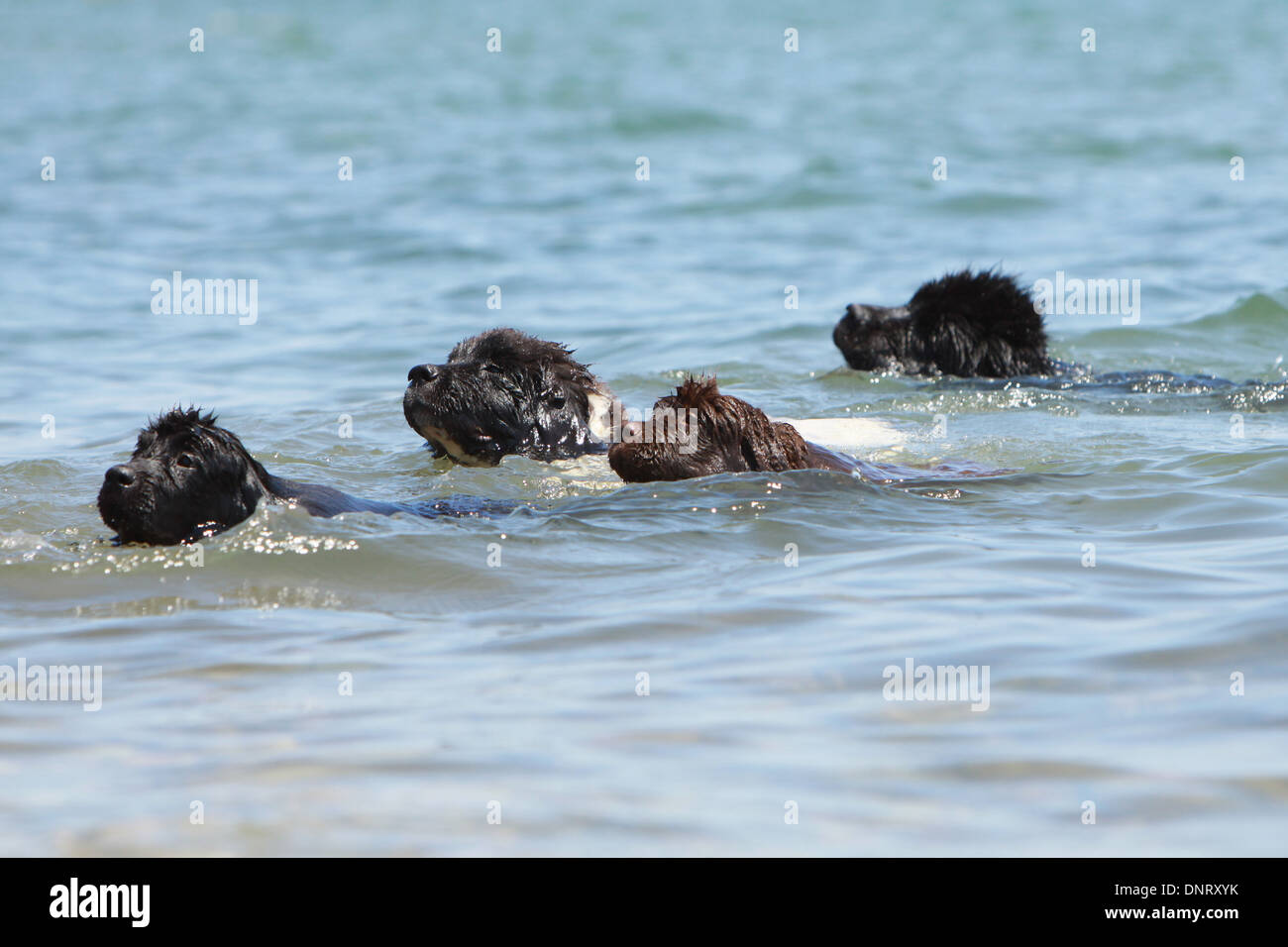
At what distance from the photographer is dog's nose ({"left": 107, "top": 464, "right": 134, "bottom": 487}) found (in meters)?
5.81

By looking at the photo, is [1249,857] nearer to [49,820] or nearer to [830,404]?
[49,820]

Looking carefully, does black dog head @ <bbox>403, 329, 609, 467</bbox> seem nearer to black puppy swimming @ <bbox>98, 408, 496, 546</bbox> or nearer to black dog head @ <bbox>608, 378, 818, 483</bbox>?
black dog head @ <bbox>608, 378, 818, 483</bbox>

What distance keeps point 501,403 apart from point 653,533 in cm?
162

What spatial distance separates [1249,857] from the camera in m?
3.53

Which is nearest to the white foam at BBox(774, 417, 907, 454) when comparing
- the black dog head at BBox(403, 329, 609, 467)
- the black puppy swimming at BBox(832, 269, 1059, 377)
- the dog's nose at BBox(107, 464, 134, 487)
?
the black dog head at BBox(403, 329, 609, 467)

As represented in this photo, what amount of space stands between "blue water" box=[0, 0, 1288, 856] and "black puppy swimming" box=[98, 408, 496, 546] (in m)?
0.14

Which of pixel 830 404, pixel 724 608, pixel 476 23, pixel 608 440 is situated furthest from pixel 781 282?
pixel 476 23

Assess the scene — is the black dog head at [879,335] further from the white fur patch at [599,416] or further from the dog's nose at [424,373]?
the dog's nose at [424,373]

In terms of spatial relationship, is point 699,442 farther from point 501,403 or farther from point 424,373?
point 424,373

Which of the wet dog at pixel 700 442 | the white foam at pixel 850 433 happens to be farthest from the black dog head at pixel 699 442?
the white foam at pixel 850 433

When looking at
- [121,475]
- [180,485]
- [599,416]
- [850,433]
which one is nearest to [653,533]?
[599,416]

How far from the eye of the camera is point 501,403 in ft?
25.4

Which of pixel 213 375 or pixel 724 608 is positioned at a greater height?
pixel 213 375
